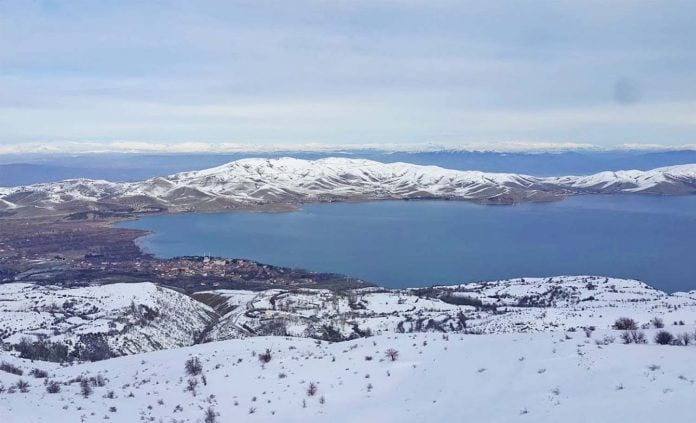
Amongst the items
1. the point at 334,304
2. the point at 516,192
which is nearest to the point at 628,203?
the point at 516,192

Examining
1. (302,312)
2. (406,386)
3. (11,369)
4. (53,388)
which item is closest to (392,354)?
(406,386)

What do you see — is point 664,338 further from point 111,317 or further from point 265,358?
point 111,317

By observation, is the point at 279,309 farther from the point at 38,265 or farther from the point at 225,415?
the point at 38,265

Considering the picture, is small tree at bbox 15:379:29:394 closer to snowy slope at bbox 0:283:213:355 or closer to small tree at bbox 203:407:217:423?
small tree at bbox 203:407:217:423

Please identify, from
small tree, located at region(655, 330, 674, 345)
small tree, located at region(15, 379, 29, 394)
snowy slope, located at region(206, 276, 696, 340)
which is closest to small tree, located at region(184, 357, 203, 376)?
small tree, located at region(15, 379, 29, 394)

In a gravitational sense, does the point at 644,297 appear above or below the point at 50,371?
below
